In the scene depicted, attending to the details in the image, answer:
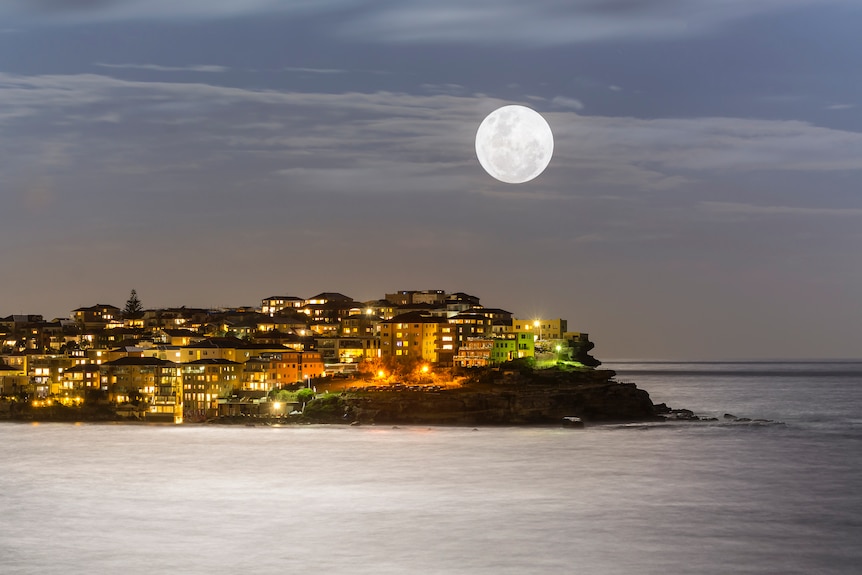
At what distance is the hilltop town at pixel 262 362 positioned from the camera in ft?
270

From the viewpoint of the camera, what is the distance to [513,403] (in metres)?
73.2

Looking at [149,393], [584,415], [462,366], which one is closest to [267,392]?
[149,393]

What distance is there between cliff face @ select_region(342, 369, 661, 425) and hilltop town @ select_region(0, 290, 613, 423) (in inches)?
108

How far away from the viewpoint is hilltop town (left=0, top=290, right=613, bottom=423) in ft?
270

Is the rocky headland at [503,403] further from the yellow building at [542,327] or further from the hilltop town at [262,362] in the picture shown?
the yellow building at [542,327]

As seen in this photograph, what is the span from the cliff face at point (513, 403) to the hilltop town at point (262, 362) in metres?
2.74

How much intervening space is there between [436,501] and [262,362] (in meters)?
48.3

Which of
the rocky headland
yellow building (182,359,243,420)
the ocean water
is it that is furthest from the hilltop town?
the ocean water

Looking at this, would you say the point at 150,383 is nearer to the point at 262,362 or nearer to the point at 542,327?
the point at 262,362

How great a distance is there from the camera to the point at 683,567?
91.0ft

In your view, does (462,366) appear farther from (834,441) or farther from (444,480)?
(444,480)

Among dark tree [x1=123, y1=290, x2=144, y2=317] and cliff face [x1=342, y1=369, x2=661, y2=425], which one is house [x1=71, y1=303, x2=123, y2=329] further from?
cliff face [x1=342, y1=369, x2=661, y2=425]

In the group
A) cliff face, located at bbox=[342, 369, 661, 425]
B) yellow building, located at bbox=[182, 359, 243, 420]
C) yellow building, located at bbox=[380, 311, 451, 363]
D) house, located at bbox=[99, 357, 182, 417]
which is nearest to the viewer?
cliff face, located at bbox=[342, 369, 661, 425]

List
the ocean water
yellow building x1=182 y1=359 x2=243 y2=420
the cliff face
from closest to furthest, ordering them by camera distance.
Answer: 1. the ocean water
2. the cliff face
3. yellow building x1=182 y1=359 x2=243 y2=420
